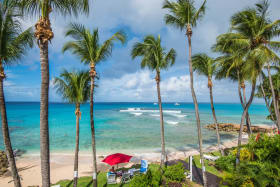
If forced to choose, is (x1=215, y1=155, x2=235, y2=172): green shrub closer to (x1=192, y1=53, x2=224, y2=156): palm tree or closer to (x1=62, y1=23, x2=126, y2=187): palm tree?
(x1=192, y1=53, x2=224, y2=156): palm tree

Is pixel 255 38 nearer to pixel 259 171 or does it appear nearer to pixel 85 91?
pixel 259 171

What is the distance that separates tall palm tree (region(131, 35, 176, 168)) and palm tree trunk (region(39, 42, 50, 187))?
696cm

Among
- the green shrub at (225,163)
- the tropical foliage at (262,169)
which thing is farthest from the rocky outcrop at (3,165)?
the green shrub at (225,163)

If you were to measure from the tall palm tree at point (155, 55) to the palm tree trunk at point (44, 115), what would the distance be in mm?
6965

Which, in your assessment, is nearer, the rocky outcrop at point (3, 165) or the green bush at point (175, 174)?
the green bush at point (175, 174)

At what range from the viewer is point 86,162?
1563 cm

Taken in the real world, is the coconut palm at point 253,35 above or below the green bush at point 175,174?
above

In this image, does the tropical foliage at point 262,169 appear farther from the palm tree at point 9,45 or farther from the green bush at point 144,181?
the palm tree at point 9,45

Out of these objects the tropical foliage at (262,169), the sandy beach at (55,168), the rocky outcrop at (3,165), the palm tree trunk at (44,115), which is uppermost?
the palm tree trunk at (44,115)

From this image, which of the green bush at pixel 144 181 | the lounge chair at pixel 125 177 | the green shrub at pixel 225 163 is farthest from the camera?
the green shrub at pixel 225 163

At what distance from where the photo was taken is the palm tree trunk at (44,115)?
13.1ft

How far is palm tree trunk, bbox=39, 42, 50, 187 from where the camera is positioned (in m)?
4.00

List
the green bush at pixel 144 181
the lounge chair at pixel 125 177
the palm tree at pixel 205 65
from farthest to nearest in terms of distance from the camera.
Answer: the palm tree at pixel 205 65
the lounge chair at pixel 125 177
the green bush at pixel 144 181

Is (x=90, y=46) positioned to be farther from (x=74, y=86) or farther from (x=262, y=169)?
(x=262, y=169)
